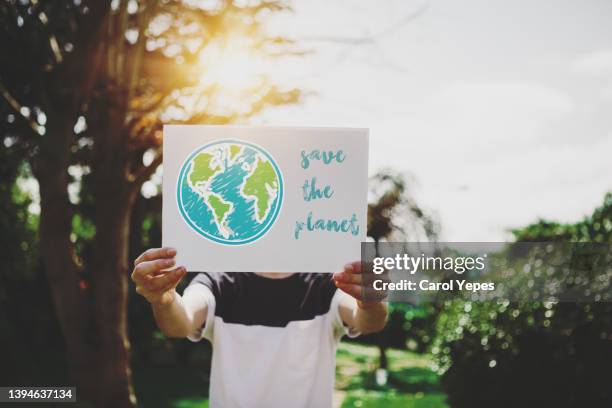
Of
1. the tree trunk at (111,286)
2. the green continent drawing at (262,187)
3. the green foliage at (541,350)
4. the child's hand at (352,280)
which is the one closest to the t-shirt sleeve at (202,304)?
the green continent drawing at (262,187)

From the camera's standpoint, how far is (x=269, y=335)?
82.8 inches

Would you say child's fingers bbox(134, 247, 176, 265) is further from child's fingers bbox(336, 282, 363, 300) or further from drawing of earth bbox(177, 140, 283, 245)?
child's fingers bbox(336, 282, 363, 300)

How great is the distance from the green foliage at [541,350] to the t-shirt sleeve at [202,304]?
3.00m

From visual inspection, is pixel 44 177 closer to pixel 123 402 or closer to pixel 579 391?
pixel 123 402

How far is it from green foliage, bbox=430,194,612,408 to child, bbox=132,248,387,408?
8.54 feet

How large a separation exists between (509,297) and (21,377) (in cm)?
775

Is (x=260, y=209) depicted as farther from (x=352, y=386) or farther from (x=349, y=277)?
(x=352, y=386)

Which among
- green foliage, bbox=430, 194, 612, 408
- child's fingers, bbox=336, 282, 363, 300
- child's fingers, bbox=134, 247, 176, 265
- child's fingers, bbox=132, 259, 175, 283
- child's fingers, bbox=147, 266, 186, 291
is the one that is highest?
child's fingers, bbox=134, 247, 176, 265

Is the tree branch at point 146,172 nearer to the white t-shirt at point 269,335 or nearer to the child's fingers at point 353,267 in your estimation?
→ the white t-shirt at point 269,335

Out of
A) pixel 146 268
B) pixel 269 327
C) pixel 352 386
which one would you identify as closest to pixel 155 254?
pixel 146 268

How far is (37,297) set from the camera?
10445 mm

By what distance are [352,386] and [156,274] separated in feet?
25.3

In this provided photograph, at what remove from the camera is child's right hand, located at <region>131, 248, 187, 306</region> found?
71.2 inches

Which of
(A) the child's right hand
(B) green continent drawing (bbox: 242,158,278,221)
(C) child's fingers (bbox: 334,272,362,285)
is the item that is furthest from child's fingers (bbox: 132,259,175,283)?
(C) child's fingers (bbox: 334,272,362,285)
